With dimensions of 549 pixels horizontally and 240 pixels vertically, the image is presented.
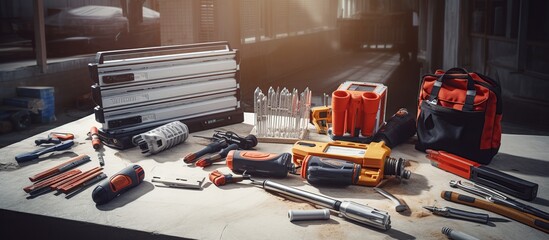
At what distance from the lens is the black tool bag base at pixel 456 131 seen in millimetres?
2643

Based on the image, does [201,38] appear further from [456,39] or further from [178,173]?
[178,173]

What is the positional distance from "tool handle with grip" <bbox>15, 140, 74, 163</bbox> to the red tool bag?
217 cm

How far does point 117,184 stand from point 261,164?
0.70 metres

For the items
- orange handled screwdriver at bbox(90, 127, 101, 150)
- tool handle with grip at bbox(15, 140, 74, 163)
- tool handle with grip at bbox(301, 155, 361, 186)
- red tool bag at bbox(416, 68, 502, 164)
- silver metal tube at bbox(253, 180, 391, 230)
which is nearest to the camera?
silver metal tube at bbox(253, 180, 391, 230)

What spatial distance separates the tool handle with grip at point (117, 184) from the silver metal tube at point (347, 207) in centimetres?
63

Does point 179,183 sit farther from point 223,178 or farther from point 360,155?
point 360,155

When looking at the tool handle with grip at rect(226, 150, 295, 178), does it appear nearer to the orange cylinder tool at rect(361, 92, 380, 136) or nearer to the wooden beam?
the orange cylinder tool at rect(361, 92, 380, 136)

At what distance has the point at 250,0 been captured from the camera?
29.9 feet

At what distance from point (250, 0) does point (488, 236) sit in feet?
25.6

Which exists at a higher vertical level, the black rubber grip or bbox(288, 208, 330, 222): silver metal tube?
bbox(288, 208, 330, 222): silver metal tube

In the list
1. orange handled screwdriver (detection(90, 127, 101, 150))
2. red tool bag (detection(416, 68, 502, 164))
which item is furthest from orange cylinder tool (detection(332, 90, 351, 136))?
orange handled screwdriver (detection(90, 127, 101, 150))

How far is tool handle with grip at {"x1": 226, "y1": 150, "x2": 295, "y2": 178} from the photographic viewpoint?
2.48 metres

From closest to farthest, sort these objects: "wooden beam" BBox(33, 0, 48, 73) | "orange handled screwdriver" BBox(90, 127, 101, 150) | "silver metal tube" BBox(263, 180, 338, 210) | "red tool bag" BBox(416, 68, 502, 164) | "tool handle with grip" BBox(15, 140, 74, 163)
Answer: "silver metal tube" BBox(263, 180, 338, 210)
"red tool bag" BBox(416, 68, 502, 164)
"tool handle with grip" BBox(15, 140, 74, 163)
"orange handled screwdriver" BBox(90, 127, 101, 150)
"wooden beam" BBox(33, 0, 48, 73)

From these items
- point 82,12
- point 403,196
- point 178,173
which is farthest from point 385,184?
point 82,12
